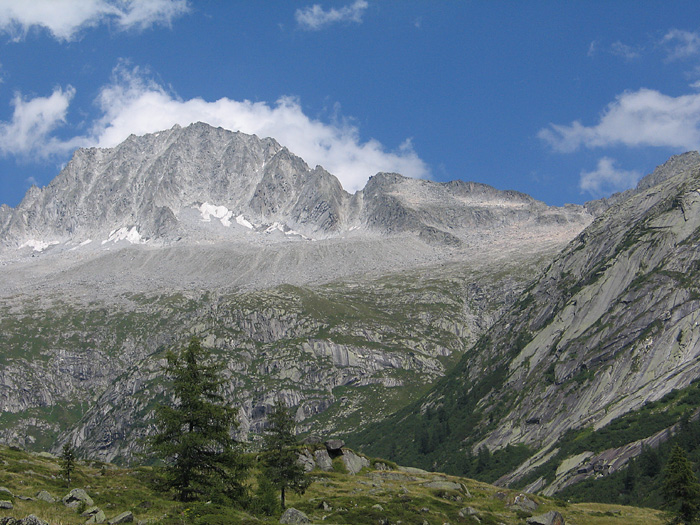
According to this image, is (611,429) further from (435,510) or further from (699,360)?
(435,510)

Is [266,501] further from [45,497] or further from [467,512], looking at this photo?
[467,512]

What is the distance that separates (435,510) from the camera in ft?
187

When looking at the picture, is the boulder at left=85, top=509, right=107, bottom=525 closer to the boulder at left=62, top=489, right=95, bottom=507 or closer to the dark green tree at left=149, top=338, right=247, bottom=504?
the boulder at left=62, top=489, right=95, bottom=507

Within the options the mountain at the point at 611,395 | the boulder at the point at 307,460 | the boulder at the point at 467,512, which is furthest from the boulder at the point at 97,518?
the mountain at the point at 611,395

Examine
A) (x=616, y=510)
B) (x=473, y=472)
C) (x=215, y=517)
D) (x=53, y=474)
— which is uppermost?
(x=215, y=517)

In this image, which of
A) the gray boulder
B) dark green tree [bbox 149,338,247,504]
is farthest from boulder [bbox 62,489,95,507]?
the gray boulder

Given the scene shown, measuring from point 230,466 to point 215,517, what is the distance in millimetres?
9259

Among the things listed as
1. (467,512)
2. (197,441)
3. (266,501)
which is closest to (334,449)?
(467,512)

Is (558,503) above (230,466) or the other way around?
the other way around

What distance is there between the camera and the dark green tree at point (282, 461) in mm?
57250

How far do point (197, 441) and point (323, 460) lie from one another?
48.5 metres

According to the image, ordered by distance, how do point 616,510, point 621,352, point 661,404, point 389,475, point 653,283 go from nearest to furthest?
1. point 616,510
2. point 389,475
3. point 661,404
4. point 621,352
5. point 653,283

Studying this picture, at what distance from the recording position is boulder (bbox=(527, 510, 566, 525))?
187ft

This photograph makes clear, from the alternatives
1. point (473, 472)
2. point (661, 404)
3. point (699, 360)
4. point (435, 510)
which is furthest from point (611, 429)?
point (435, 510)
